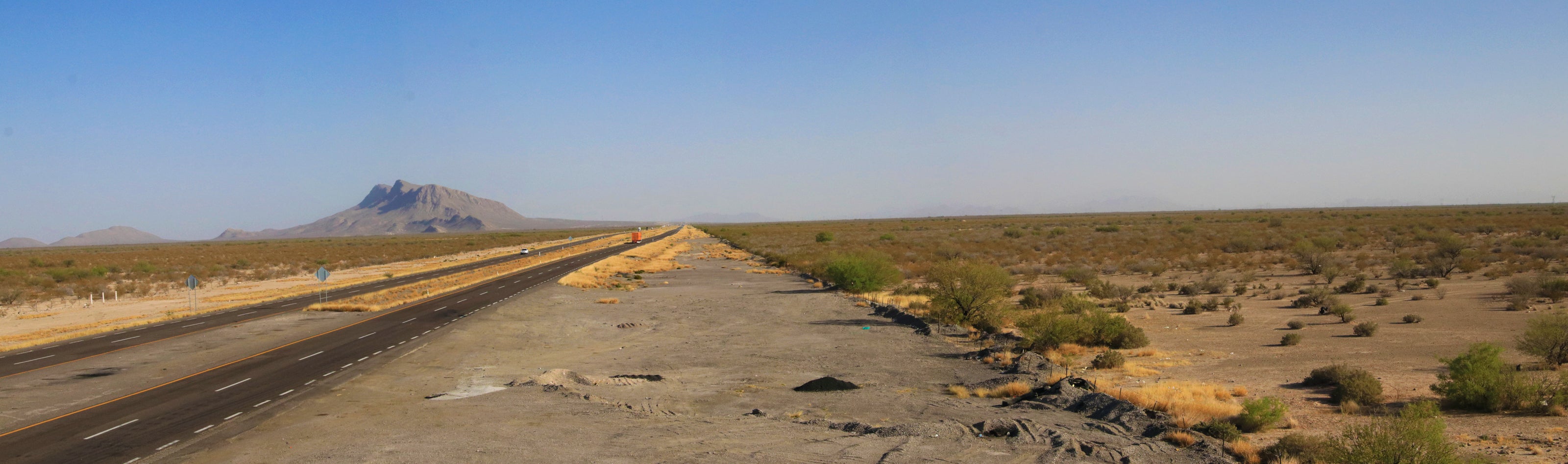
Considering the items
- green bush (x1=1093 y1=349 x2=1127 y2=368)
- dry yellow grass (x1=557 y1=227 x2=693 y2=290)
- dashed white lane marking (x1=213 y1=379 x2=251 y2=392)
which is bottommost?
dry yellow grass (x1=557 y1=227 x2=693 y2=290)

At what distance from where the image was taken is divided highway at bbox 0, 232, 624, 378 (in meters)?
23.4

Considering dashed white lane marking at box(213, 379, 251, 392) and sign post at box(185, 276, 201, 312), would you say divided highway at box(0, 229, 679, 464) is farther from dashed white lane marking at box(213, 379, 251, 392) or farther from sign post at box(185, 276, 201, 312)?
sign post at box(185, 276, 201, 312)

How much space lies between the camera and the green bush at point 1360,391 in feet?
45.3

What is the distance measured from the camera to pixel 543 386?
18203mm

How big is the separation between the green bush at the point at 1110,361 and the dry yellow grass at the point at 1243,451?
682cm

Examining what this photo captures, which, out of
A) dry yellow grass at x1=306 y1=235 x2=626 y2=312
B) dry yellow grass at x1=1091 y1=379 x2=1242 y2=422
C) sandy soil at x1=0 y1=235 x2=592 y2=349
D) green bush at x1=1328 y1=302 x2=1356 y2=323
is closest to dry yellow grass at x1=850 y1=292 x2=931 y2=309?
green bush at x1=1328 y1=302 x2=1356 y2=323

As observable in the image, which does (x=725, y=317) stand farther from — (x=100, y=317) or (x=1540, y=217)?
(x=1540, y=217)

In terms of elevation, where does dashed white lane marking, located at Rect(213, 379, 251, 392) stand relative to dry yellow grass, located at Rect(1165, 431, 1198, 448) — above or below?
below

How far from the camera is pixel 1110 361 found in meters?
18.6

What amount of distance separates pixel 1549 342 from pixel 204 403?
92.2 feet

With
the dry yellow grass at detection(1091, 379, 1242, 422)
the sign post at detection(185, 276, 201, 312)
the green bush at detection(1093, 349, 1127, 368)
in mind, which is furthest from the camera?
the sign post at detection(185, 276, 201, 312)

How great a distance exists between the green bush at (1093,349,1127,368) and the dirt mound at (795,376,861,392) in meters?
6.04

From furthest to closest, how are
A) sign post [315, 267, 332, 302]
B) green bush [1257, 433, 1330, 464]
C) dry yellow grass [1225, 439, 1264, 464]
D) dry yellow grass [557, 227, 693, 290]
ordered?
dry yellow grass [557, 227, 693, 290] < sign post [315, 267, 332, 302] < dry yellow grass [1225, 439, 1264, 464] < green bush [1257, 433, 1330, 464]

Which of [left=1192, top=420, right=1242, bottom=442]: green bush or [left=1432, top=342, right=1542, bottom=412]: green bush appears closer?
[left=1192, top=420, right=1242, bottom=442]: green bush
